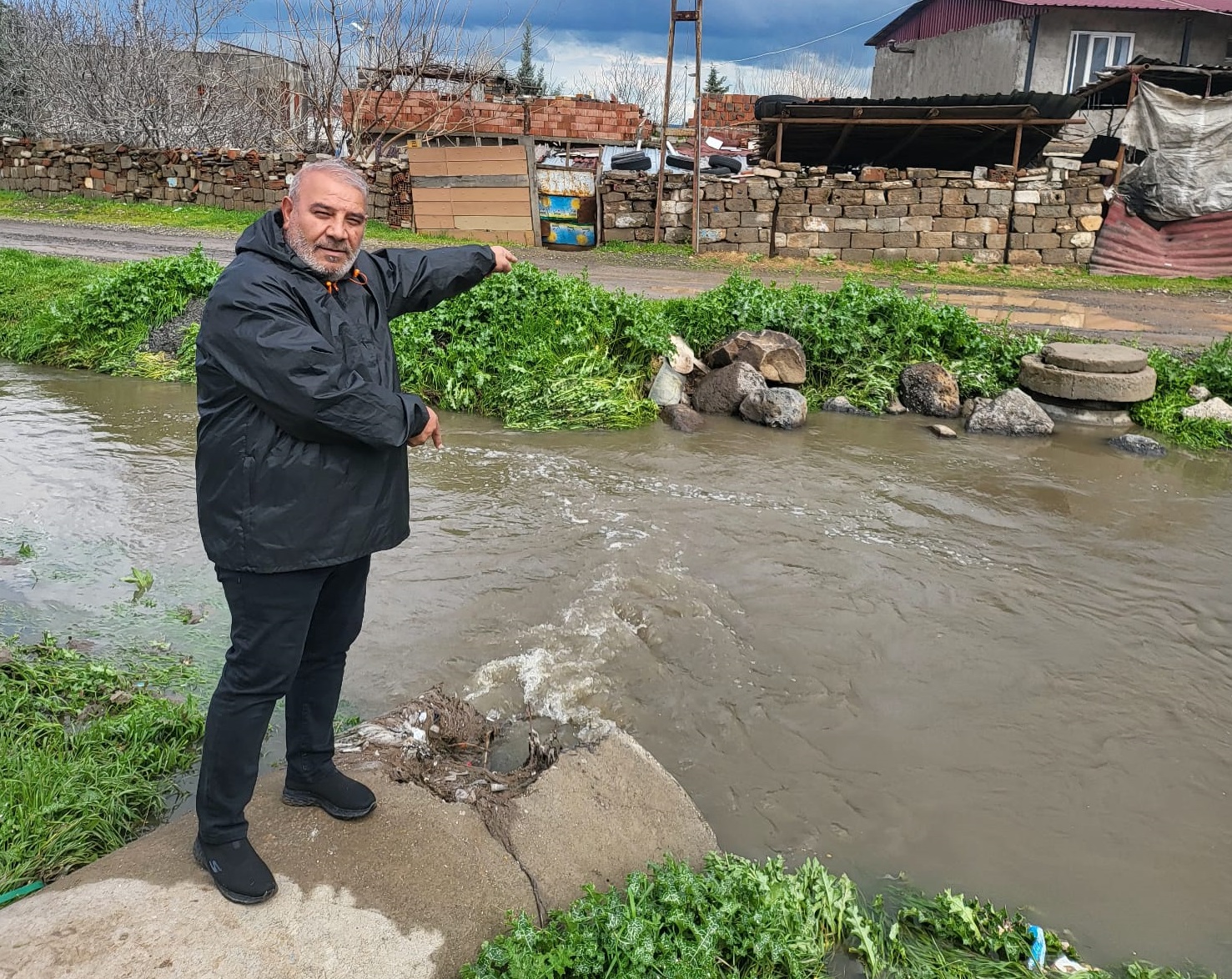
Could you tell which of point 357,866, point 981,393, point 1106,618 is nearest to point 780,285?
point 981,393

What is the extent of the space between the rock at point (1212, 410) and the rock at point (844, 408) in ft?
9.32

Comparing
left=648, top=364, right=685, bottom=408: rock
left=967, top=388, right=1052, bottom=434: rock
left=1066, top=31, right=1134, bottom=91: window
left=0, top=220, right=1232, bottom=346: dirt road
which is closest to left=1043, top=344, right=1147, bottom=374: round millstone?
left=967, top=388, right=1052, bottom=434: rock

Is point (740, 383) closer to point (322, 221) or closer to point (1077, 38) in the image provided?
point (322, 221)

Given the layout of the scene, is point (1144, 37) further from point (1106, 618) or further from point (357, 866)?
point (357, 866)

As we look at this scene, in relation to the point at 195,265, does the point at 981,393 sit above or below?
below

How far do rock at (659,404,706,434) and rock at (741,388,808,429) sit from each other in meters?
0.47

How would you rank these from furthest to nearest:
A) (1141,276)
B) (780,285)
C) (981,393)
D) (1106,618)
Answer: (1141,276)
(780,285)
(981,393)
(1106,618)

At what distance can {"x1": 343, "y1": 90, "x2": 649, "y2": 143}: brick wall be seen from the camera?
20.2 m

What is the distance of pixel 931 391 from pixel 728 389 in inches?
78.9

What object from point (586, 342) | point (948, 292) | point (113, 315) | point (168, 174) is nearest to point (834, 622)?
point (586, 342)

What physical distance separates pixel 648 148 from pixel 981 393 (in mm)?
15330

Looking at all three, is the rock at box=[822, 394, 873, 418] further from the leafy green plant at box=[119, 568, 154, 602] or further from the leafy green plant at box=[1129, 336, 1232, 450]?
the leafy green plant at box=[119, 568, 154, 602]

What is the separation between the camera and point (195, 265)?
34.0 ft

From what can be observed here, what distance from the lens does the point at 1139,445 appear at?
844 cm
